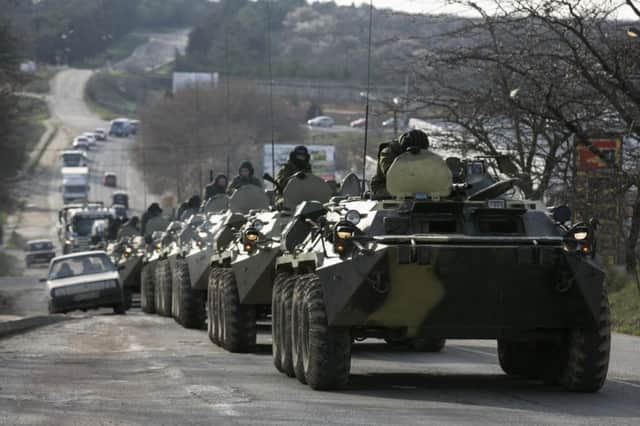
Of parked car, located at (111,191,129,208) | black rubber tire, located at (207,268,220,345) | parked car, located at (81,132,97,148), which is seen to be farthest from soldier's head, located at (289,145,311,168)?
parked car, located at (81,132,97,148)

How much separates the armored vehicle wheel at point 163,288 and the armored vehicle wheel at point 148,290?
62.4 inches

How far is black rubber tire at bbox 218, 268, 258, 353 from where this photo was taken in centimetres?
1994

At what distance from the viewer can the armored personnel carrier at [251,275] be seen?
1956 centimetres

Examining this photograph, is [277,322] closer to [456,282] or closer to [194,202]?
[456,282]

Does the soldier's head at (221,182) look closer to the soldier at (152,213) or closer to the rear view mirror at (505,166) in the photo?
the soldier at (152,213)

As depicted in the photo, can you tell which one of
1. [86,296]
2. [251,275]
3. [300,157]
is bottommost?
[86,296]

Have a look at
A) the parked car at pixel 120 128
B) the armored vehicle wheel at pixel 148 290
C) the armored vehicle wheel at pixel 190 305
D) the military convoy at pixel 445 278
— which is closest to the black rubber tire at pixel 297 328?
the military convoy at pixel 445 278

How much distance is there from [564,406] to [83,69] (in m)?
177

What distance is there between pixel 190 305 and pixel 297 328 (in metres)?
12.0

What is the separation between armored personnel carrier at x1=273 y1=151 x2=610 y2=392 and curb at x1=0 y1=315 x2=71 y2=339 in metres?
10.5

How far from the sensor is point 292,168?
21.9 m

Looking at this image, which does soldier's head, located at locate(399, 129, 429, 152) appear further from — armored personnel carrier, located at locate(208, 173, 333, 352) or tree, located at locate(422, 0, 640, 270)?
tree, located at locate(422, 0, 640, 270)

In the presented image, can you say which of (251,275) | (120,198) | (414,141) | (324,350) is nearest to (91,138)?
(120,198)

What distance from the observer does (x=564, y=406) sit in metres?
13.2
